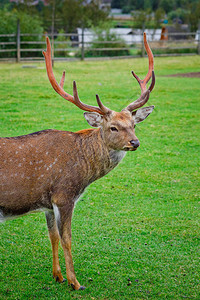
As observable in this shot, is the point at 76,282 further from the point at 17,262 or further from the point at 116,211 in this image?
the point at 116,211

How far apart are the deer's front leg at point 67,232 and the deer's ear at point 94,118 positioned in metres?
1.00

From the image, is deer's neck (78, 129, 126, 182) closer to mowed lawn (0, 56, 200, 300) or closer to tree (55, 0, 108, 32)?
mowed lawn (0, 56, 200, 300)

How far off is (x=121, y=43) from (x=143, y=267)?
89.5ft

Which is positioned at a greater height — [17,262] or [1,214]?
[1,214]

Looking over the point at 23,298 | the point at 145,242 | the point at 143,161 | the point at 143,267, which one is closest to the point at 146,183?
the point at 143,161

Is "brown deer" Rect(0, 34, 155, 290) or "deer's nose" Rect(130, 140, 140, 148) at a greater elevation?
"deer's nose" Rect(130, 140, 140, 148)

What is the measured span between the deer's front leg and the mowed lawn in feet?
0.39

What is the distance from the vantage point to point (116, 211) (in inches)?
257

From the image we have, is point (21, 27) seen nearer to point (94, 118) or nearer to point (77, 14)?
point (77, 14)

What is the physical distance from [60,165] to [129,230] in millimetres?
1838

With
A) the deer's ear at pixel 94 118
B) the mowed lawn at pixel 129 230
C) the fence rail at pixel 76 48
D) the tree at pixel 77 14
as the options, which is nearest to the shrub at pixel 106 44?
the fence rail at pixel 76 48

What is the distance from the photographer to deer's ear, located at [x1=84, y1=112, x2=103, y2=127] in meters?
4.83

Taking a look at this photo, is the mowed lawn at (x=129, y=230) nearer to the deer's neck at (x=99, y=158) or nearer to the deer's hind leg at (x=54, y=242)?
the deer's hind leg at (x=54, y=242)

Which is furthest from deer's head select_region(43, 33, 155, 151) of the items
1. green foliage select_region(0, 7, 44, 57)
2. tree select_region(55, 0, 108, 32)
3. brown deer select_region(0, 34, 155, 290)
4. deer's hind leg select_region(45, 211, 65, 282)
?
tree select_region(55, 0, 108, 32)
